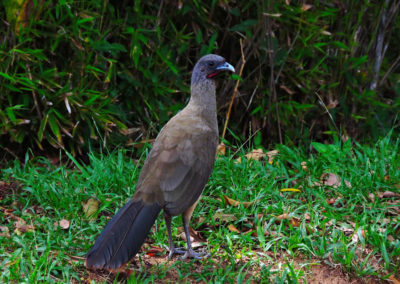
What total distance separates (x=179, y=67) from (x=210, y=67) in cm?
141

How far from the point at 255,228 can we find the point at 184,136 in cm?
86

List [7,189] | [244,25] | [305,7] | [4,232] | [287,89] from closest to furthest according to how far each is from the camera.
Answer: [4,232] < [7,189] < [244,25] < [305,7] < [287,89]

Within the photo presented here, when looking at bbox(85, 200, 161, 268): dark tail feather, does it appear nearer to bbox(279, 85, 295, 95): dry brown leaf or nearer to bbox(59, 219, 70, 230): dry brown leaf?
bbox(59, 219, 70, 230): dry brown leaf

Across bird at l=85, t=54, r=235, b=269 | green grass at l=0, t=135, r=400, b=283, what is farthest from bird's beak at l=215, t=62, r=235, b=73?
green grass at l=0, t=135, r=400, b=283

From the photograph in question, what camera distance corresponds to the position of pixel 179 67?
5797 mm

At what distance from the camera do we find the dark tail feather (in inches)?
135

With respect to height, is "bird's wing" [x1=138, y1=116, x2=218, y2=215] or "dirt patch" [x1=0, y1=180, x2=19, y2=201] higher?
"bird's wing" [x1=138, y1=116, x2=218, y2=215]

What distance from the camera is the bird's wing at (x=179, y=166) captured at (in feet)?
12.5

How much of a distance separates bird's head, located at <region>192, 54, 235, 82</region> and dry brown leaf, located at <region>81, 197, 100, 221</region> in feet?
3.81

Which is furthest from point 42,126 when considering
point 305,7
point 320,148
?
point 305,7

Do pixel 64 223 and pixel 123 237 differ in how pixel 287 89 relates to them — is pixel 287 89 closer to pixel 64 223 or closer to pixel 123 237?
pixel 64 223

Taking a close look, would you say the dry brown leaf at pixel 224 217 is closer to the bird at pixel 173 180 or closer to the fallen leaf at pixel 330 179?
the bird at pixel 173 180

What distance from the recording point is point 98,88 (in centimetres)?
558

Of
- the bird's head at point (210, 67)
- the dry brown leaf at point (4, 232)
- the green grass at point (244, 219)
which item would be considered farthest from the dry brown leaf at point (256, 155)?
the dry brown leaf at point (4, 232)
